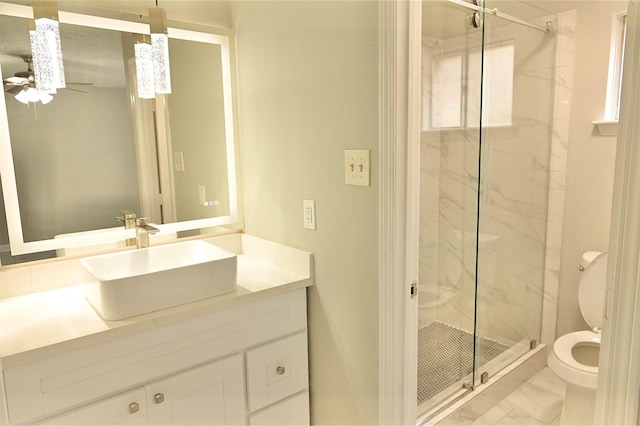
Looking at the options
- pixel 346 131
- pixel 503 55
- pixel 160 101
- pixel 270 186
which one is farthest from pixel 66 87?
pixel 503 55

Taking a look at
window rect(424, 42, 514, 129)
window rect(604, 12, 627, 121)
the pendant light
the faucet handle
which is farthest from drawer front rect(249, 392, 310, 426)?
window rect(604, 12, 627, 121)

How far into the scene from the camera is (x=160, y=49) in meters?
1.65

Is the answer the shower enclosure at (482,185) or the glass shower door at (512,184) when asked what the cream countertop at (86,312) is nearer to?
the shower enclosure at (482,185)

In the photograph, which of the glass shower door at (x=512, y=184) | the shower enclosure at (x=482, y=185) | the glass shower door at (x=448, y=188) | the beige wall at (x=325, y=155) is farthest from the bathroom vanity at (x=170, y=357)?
the glass shower door at (x=512, y=184)

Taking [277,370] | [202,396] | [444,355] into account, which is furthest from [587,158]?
[202,396]

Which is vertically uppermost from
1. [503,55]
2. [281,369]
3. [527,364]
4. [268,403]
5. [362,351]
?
[503,55]

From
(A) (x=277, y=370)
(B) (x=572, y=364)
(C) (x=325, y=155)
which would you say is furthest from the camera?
(B) (x=572, y=364)

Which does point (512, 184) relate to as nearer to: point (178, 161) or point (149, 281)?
point (178, 161)

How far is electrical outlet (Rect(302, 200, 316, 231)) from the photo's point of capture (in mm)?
1632

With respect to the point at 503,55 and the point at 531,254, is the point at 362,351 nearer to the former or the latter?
the point at 531,254

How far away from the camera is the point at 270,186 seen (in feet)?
6.07

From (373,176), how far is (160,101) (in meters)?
0.99

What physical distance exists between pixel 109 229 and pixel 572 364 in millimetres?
1999

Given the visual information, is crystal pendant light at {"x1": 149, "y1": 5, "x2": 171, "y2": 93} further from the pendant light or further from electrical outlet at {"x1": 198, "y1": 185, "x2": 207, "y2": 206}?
electrical outlet at {"x1": 198, "y1": 185, "x2": 207, "y2": 206}
